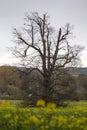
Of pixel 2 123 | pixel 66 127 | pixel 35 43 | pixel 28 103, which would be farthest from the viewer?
pixel 35 43

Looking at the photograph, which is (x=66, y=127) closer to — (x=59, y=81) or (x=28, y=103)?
(x=28, y=103)

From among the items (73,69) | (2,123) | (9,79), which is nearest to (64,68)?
(73,69)

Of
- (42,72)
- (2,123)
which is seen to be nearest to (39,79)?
(42,72)

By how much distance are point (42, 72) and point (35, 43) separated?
3473 millimetres

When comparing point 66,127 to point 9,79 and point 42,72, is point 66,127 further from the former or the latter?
point 9,79

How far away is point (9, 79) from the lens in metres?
93.1

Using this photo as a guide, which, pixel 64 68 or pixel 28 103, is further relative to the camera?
pixel 64 68

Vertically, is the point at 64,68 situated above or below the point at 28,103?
above

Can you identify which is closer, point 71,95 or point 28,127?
point 28,127

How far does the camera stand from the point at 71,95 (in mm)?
40125

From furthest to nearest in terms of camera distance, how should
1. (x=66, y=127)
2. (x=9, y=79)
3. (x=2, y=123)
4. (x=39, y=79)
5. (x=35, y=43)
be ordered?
(x=9, y=79) < (x=35, y=43) < (x=39, y=79) < (x=2, y=123) < (x=66, y=127)

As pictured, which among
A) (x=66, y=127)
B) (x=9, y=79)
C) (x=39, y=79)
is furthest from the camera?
(x=9, y=79)

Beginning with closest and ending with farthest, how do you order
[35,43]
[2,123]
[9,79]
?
[2,123] → [35,43] → [9,79]

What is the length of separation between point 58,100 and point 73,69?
364 cm
